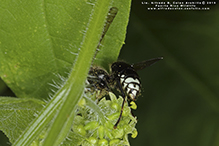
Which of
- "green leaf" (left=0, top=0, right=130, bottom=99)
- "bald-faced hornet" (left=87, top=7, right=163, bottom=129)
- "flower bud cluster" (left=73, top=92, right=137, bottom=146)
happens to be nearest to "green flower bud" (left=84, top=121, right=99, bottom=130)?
"flower bud cluster" (left=73, top=92, right=137, bottom=146)

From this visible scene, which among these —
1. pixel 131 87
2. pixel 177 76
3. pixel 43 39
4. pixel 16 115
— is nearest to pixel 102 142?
pixel 131 87

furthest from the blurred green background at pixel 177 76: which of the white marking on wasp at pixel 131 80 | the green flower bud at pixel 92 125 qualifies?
the green flower bud at pixel 92 125

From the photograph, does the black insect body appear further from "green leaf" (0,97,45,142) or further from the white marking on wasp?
"green leaf" (0,97,45,142)

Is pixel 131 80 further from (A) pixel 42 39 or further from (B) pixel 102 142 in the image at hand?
(A) pixel 42 39

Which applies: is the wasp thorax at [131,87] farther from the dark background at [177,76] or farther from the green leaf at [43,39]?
the dark background at [177,76]

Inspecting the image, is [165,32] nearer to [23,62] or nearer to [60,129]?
[23,62]
